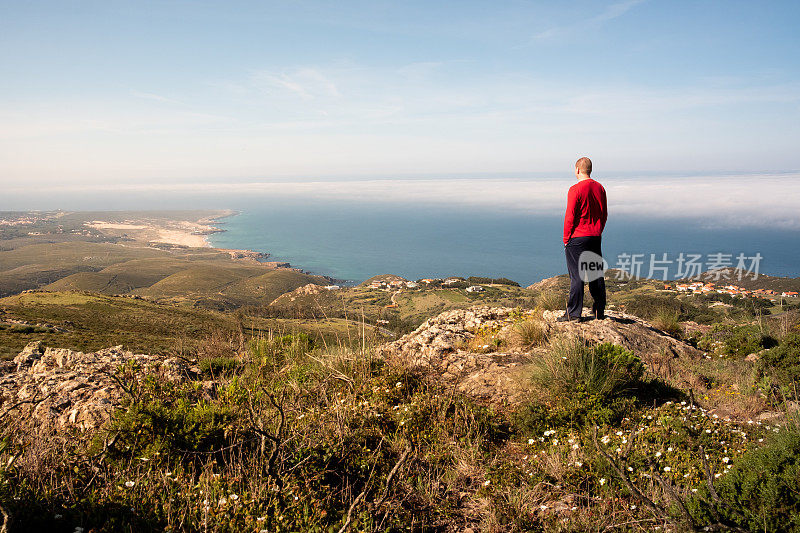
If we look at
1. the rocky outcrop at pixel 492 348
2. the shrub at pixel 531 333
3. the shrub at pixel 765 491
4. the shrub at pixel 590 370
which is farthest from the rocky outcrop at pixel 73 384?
the shrub at pixel 531 333

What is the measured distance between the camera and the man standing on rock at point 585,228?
6066 mm

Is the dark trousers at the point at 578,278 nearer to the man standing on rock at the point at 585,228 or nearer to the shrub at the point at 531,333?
the man standing on rock at the point at 585,228

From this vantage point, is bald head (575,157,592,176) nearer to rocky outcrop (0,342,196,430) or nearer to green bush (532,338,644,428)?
green bush (532,338,644,428)

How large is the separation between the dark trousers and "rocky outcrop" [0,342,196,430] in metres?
5.96

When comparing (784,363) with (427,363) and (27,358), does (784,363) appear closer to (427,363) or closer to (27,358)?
(427,363)

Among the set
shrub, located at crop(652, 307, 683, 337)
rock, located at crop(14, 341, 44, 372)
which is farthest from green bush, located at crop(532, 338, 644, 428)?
rock, located at crop(14, 341, 44, 372)

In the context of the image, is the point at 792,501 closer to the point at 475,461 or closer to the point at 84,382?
the point at 475,461

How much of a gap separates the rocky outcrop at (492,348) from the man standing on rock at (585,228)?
81 centimetres

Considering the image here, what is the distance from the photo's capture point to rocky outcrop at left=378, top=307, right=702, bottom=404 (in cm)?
513

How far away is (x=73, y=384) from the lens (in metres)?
4.36

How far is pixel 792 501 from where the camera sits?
218cm

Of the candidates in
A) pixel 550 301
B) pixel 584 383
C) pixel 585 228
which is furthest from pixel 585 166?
pixel 584 383

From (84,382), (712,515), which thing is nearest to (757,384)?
(712,515)

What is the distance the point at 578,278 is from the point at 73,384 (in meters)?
6.93
